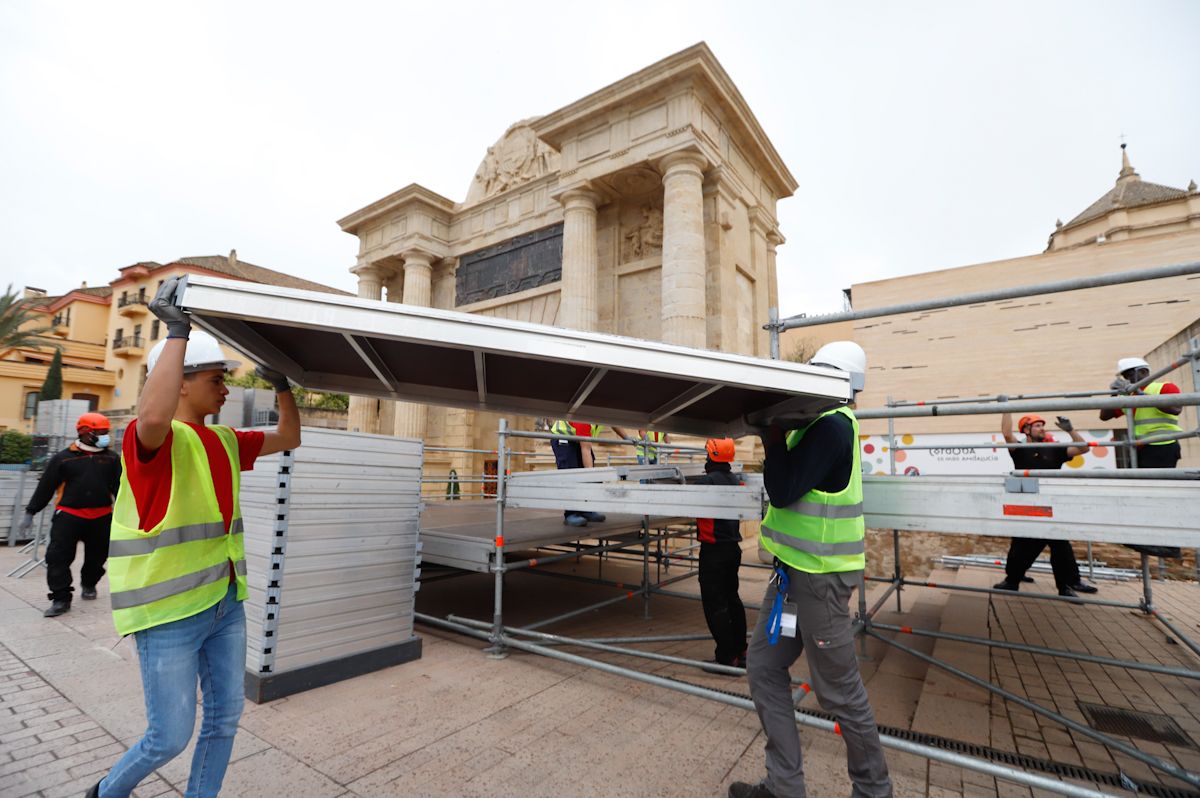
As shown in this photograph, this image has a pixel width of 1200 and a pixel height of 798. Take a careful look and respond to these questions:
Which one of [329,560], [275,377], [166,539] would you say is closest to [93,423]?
[329,560]

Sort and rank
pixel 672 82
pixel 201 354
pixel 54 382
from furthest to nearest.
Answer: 1. pixel 54 382
2. pixel 672 82
3. pixel 201 354

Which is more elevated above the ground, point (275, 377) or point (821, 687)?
point (275, 377)

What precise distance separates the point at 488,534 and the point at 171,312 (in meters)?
4.17

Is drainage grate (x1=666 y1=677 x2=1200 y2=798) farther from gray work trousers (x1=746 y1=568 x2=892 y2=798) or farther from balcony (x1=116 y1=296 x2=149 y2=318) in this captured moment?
balcony (x1=116 y1=296 x2=149 y2=318)

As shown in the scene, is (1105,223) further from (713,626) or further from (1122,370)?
(713,626)

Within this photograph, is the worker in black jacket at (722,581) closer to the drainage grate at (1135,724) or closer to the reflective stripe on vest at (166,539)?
the drainage grate at (1135,724)

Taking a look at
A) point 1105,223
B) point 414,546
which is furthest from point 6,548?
point 1105,223

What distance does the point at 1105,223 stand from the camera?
3250cm

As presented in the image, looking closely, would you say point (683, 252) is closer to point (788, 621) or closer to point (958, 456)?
point (788, 621)

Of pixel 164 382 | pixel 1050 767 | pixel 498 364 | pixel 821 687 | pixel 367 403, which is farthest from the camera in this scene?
pixel 367 403

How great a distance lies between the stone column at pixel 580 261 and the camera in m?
12.9

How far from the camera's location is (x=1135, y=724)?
3.43 meters

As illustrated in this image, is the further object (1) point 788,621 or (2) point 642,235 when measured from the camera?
(2) point 642,235

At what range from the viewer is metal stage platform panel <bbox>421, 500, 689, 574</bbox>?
502cm
